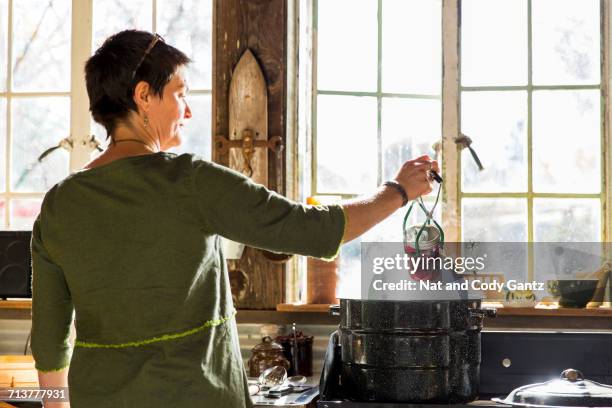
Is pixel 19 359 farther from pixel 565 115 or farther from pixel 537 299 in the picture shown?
pixel 565 115

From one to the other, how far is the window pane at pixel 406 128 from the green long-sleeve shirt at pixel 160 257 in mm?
2252

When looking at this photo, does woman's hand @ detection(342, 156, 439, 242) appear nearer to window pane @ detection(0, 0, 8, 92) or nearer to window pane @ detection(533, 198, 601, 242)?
window pane @ detection(533, 198, 601, 242)

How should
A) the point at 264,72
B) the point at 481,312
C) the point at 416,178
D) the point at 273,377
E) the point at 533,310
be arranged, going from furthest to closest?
the point at 264,72
the point at 533,310
the point at 273,377
the point at 481,312
the point at 416,178

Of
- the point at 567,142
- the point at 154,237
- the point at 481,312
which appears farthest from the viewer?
the point at 567,142

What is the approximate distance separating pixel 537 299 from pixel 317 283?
35.2 inches

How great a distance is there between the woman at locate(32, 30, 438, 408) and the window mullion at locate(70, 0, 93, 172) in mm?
2340

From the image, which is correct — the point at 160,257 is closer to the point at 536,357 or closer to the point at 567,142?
the point at 536,357

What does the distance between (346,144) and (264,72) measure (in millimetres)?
491

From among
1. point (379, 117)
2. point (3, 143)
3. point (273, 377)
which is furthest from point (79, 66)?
point (273, 377)

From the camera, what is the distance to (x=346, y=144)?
3.79m

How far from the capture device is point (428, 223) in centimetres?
246


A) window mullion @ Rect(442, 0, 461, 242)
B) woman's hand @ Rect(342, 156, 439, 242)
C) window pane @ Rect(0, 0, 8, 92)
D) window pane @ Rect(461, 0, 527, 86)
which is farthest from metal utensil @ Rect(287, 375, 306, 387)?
window pane @ Rect(0, 0, 8, 92)

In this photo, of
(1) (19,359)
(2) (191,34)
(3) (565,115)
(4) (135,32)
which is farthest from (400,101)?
(4) (135,32)

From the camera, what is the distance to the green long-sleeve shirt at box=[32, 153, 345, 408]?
1509 mm
